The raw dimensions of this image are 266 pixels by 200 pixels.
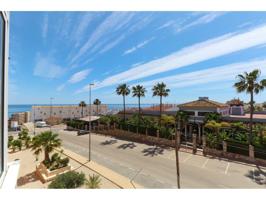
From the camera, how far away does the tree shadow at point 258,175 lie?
478 inches

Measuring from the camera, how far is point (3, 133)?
11.6 feet

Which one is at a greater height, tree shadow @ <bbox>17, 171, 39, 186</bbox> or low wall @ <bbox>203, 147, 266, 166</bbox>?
low wall @ <bbox>203, 147, 266, 166</bbox>

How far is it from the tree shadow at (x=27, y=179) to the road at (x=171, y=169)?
4.93 metres

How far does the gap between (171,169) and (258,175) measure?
5.67 meters

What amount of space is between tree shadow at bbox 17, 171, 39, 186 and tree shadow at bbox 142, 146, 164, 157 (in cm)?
925

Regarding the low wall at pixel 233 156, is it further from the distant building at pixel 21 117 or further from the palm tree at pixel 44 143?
the distant building at pixel 21 117

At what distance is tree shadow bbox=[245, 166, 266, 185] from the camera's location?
12.1 meters

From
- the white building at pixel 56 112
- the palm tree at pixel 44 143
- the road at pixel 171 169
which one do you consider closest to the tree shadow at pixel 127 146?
the road at pixel 171 169

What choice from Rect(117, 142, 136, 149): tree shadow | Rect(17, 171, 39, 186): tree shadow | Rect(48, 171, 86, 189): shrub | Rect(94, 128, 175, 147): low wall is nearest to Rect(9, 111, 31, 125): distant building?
Rect(94, 128, 175, 147): low wall

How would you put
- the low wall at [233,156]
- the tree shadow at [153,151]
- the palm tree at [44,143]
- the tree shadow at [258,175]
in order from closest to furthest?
the tree shadow at [258,175]
the palm tree at [44,143]
the low wall at [233,156]
the tree shadow at [153,151]

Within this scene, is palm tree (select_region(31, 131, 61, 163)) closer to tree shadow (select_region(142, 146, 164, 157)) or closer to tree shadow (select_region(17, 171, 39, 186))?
tree shadow (select_region(17, 171, 39, 186))

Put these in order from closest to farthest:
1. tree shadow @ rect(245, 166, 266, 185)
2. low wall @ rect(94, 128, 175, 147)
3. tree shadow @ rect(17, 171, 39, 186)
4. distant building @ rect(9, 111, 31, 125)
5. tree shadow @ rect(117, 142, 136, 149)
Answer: tree shadow @ rect(17, 171, 39, 186)
tree shadow @ rect(245, 166, 266, 185)
tree shadow @ rect(117, 142, 136, 149)
low wall @ rect(94, 128, 175, 147)
distant building @ rect(9, 111, 31, 125)

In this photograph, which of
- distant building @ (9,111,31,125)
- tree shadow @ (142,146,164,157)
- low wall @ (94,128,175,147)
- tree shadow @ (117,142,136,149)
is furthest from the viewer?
distant building @ (9,111,31,125)
